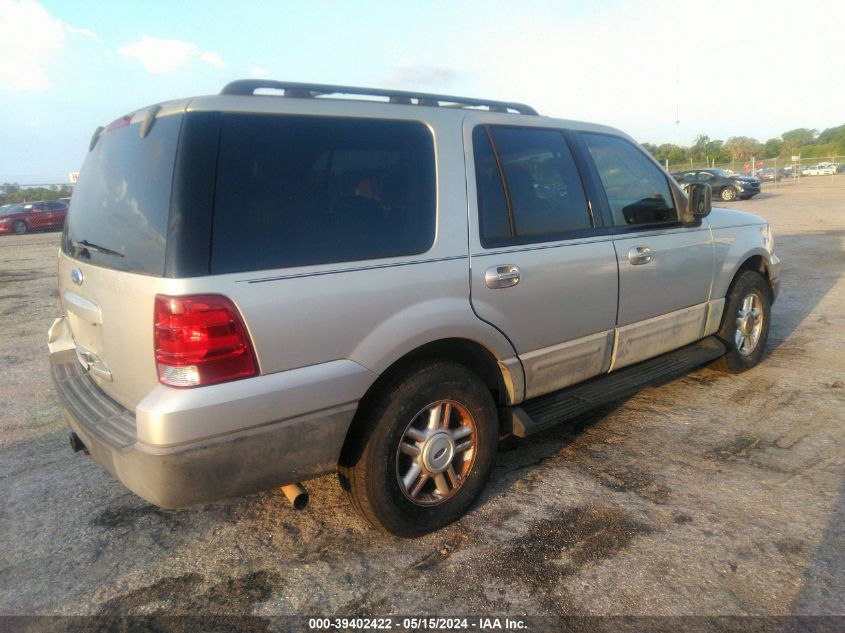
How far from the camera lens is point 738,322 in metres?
4.84

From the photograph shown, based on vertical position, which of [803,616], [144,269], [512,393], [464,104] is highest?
[464,104]

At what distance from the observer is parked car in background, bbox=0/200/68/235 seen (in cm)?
2614

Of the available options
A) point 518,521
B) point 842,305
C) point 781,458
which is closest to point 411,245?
point 518,521

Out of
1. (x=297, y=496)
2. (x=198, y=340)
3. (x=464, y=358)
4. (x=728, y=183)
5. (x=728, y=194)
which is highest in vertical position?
(x=198, y=340)

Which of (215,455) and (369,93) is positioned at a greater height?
(369,93)

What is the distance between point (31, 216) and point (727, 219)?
29.4 meters

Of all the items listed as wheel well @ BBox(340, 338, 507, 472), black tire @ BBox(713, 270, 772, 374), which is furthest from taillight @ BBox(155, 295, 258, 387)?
→ black tire @ BBox(713, 270, 772, 374)

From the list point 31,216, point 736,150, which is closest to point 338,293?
point 31,216

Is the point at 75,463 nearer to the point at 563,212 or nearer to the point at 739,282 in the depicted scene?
the point at 563,212

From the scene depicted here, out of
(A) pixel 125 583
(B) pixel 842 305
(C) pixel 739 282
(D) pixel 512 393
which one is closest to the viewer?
(A) pixel 125 583

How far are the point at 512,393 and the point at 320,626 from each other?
1.44 metres

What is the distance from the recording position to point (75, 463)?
12.3 feet

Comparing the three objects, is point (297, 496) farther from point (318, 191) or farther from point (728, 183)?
point (728, 183)

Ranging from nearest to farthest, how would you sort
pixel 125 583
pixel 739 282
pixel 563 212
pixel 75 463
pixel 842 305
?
pixel 125 583 → pixel 563 212 → pixel 75 463 → pixel 739 282 → pixel 842 305
